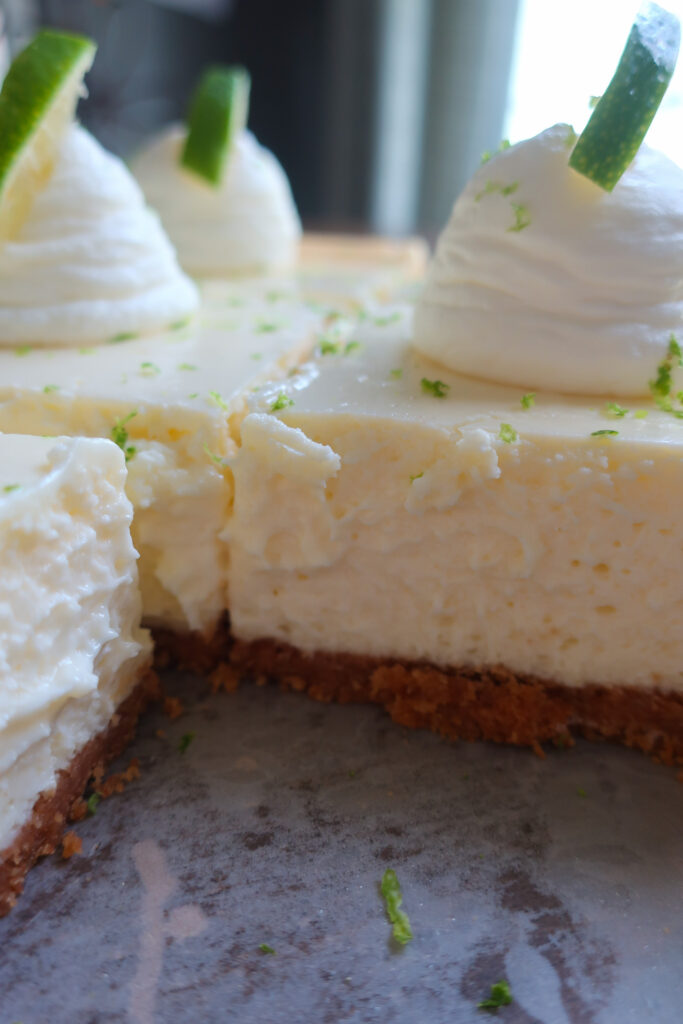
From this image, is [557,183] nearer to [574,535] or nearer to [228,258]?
[574,535]

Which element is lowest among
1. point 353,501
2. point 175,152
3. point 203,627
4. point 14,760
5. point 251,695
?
point 251,695

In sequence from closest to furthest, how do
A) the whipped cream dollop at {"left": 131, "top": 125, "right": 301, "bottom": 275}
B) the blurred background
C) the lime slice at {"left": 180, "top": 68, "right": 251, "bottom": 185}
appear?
1. the lime slice at {"left": 180, "top": 68, "right": 251, "bottom": 185}
2. the whipped cream dollop at {"left": 131, "top": 125, "right": 301, "bottom": 275}
3. the blurred background

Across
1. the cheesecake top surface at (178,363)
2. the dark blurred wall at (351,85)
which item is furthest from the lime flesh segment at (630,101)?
the dark blurred wall at (351,85)

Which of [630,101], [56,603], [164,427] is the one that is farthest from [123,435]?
[630,101]

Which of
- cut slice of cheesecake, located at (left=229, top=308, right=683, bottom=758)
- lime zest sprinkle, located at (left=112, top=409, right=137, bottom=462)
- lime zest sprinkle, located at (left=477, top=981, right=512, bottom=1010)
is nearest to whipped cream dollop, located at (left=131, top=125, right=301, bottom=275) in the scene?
cut slice of cheesecake, located at (left=229, top=308, right=683, bottom=758)

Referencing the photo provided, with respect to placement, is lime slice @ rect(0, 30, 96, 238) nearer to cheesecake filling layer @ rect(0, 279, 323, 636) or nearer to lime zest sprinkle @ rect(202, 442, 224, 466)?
cheesecake filling layer @ rect(0, 279, 323, 636)

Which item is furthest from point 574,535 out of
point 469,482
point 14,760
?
point 14,760

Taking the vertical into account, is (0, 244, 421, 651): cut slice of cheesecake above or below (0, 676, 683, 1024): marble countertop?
above
